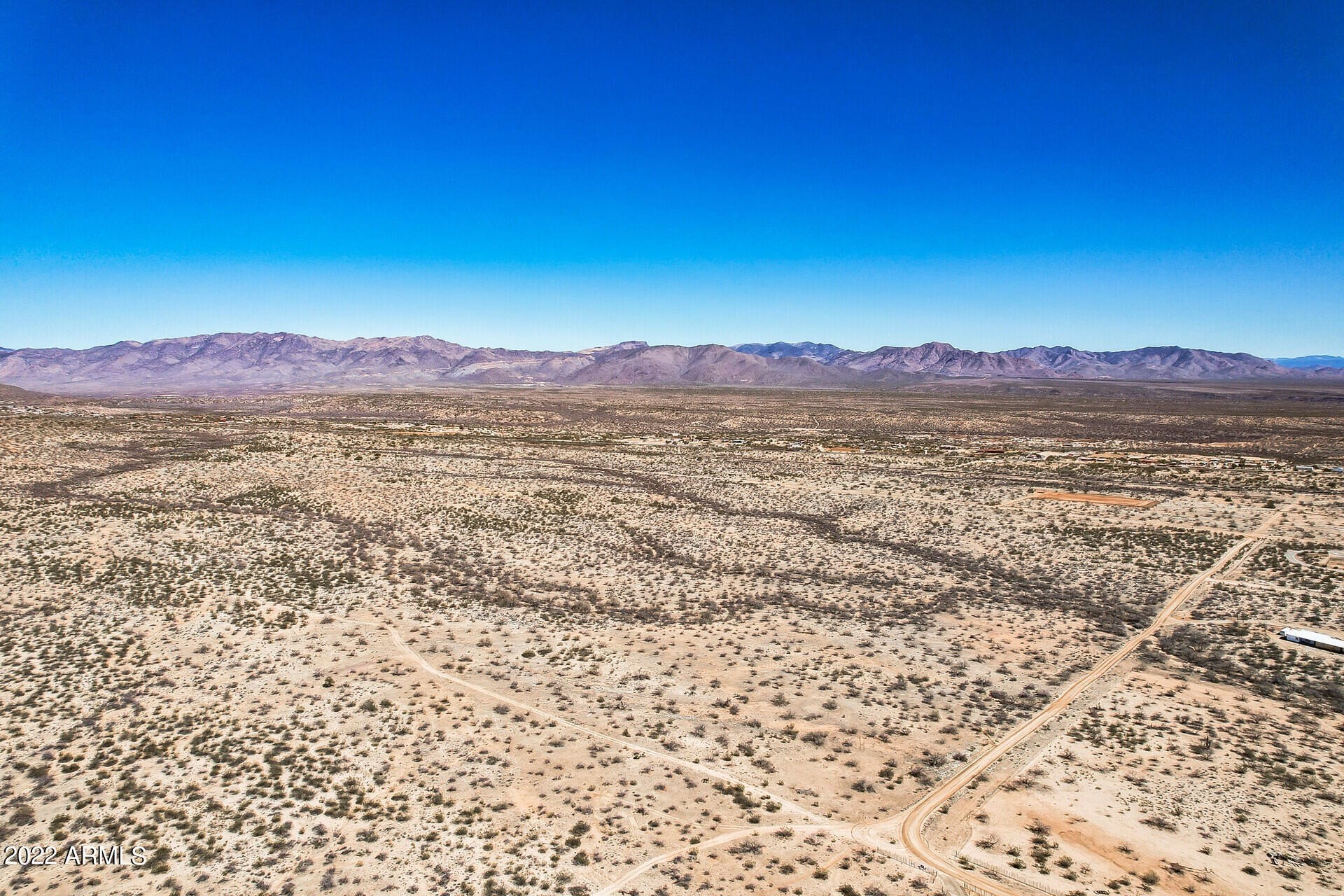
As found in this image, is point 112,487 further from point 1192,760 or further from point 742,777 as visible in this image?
point 1192,760

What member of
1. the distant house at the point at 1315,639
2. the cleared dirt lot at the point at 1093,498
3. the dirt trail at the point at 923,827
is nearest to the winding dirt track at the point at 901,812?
the dirt trail at the point at 923,827

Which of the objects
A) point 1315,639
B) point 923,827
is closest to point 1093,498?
point 1315,639

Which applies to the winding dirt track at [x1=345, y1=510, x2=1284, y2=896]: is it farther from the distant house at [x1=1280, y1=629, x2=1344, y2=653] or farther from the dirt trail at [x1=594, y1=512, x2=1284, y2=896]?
the distant house at [x1=1280, y1=629, x2=1344, y2=653]

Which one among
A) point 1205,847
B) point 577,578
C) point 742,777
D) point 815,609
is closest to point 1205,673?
point 1205,847

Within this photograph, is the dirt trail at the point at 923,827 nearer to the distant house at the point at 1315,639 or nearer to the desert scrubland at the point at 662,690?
the desert scrubland at the point at 662,690

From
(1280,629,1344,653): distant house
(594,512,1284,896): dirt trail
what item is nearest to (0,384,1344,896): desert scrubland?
(594,512,1284,896): dirt trail

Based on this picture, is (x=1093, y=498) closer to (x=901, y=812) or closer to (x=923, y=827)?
(x=901, y=812)
